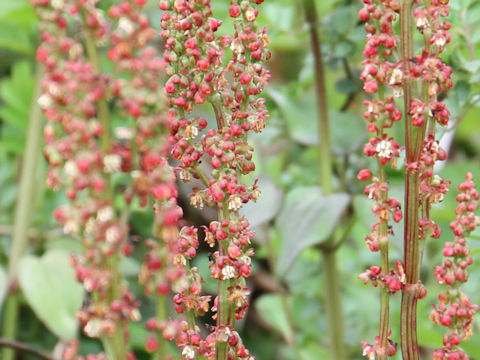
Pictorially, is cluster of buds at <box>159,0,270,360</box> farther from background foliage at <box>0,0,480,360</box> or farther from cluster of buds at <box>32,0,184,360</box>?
background foliage at <box>0,0,480,360</box>

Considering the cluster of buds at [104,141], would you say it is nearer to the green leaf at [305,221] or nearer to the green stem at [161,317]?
the green stem at [161,317]

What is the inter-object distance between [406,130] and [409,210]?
0.05m

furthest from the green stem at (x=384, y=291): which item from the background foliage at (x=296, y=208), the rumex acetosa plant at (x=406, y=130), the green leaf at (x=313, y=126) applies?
the green leaf at (x=313, y=126)

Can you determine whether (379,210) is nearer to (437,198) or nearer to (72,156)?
(437,198)

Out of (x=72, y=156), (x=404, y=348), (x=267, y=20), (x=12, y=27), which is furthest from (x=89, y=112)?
(x=12, y=27)

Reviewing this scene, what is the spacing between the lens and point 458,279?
Result: 0.45 metres

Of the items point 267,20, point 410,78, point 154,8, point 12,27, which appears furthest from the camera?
point 154,8

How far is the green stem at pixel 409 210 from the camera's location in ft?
1.46

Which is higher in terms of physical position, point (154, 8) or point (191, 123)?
point (154, 8)

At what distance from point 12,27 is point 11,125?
0.55 ft

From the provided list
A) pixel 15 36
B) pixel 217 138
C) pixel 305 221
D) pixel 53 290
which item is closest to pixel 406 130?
pixel 217 138

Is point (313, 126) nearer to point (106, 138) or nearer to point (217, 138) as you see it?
point (217, 138)

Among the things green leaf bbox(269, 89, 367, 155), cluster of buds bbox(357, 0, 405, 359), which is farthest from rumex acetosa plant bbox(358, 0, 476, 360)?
green leaf bbox(269, 89, 367, 155)

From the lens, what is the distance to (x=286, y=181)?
988mm
